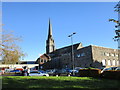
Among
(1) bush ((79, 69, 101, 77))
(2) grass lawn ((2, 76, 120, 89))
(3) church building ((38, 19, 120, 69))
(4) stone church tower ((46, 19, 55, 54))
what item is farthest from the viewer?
(4) stone church tower ((46, 19, 55, 54))

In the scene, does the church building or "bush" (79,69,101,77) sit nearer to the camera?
"bush" (79,69,101,77)

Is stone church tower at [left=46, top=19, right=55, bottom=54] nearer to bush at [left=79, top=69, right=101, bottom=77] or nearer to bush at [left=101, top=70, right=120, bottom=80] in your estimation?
bush at [left=79, top=69, right=101, bottom=77]

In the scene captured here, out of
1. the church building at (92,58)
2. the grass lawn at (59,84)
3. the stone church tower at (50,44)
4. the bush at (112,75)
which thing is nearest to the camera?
the grass lawn at (59,84)

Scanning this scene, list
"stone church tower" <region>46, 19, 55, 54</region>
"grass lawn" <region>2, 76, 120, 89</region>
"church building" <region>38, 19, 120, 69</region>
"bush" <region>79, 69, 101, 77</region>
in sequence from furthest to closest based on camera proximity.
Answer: "stone church tower" <region>46, 19, 55, 54</region>, "church building" <region>38, 19, 120, 69</region>, "bush" <region>79, 69, 101, 77</region>, "grass lawn" <region>2, 76, 120, 89</region>

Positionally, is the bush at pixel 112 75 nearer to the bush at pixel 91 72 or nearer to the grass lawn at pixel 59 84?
the bush at pixel 91 72

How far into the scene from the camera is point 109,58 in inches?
2446

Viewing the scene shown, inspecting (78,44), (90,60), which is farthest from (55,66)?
(90,60)

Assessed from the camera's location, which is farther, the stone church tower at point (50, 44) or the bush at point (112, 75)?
the stone church tower at point (50, 44)

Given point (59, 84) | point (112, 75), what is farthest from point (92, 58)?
point (59, 84)

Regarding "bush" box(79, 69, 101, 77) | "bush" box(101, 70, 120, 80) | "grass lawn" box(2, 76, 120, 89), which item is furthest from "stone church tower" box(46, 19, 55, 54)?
"grass lawn" box(2, 76, 120, 89)

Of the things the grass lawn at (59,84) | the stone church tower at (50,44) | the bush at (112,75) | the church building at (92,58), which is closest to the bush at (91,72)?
the bush at (112,75)

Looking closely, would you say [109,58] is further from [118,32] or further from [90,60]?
[118,32]

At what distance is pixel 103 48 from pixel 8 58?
4655cm

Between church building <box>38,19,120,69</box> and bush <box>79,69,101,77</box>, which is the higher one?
church building <box>38,19,120,69</box>
